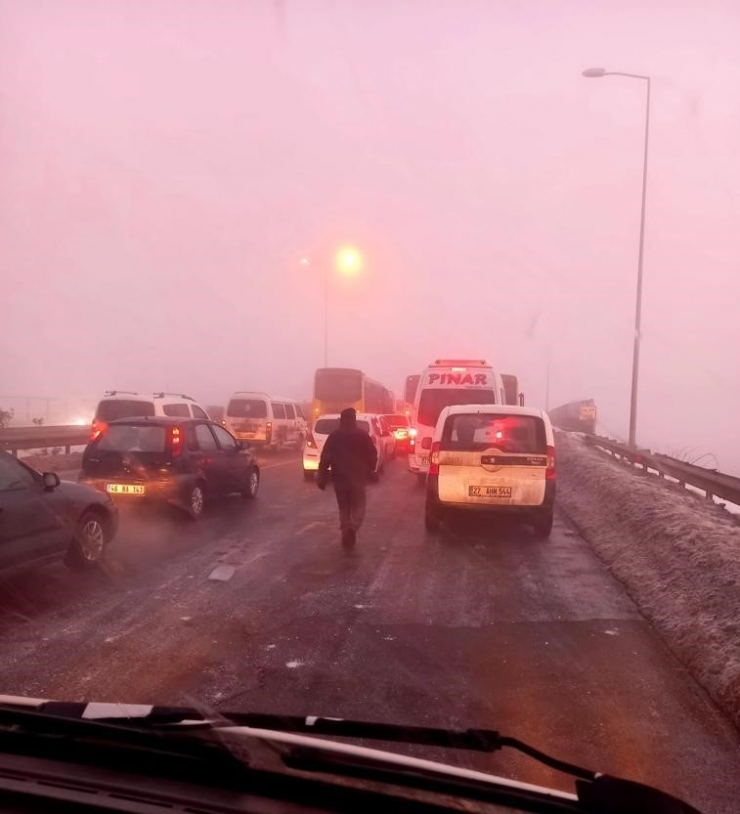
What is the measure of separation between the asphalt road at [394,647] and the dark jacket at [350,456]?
0.92 meters

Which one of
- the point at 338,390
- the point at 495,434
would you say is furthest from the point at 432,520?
the point at 338,390

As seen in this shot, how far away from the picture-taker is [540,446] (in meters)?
10.5

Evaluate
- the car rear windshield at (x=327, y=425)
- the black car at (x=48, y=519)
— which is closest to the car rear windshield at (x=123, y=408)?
the car rear windshield at (x=327, y=425)

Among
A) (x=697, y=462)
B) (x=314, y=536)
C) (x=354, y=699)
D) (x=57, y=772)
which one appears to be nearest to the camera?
(x=57, y=772)

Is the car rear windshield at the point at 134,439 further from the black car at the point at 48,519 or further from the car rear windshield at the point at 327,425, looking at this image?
the car rear windshield at the point at 327,425

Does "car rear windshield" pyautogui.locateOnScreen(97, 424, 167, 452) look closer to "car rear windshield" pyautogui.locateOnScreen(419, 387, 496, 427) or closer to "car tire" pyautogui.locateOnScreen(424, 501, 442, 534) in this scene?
"car tire" pyautogui.locateOnScreen(424, 501, 442, 534)

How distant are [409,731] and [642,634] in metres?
4.15

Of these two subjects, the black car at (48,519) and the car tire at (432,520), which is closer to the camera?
the black car at (48,519)

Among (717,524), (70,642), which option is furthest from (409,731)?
(717,524)

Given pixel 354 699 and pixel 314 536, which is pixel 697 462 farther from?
pixel 354 699

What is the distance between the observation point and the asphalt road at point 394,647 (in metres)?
4.15

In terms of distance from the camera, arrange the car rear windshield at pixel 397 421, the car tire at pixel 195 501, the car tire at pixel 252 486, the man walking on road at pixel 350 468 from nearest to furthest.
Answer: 1. the man walking on road at pixel 350 468
2. the car tire at pixel 195 501
3. the car tire at pixel 252 486
4. the car rear windshield at pixel 397 421

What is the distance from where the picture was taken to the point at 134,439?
11.5 metres

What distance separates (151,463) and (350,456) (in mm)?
3385
